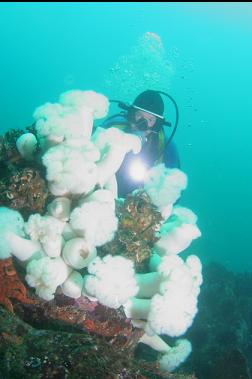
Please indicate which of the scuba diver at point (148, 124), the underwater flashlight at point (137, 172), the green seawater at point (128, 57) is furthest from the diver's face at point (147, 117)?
the green seawater at point (128, 57)

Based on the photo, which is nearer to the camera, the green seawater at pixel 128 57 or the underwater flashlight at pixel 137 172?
the underwater flashlight at pixel 137 172

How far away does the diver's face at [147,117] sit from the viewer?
23.6ft

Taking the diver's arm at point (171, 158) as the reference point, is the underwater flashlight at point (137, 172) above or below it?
above

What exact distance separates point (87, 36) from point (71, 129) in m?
169

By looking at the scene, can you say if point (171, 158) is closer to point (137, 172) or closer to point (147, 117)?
point (147, 117)

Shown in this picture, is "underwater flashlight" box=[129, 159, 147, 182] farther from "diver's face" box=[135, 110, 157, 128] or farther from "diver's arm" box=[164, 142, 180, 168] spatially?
"diver's arm" box=[164, 142, 180, 168]

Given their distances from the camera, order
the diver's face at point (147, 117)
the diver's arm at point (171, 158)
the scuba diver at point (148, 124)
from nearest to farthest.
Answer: the scuba diver at point (148, 124) → the diver's face at point (147, 117) → the diver's arm at point (171, 158)

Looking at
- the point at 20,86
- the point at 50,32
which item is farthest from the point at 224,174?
the point at 50,32

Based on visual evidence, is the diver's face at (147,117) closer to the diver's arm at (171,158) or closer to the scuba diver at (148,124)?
the scuba diver at (148,124)

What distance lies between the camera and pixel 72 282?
3.35 meters

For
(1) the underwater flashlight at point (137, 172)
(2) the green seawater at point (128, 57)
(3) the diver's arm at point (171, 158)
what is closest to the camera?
(1) the underwater flashlight at point (137, 172)

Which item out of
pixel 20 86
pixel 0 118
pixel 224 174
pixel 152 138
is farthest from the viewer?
pixel 20 86

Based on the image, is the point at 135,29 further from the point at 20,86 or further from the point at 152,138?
the point at 152,138

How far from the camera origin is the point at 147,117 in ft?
23.6
